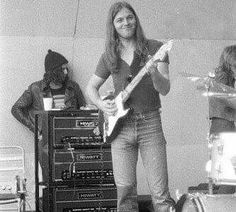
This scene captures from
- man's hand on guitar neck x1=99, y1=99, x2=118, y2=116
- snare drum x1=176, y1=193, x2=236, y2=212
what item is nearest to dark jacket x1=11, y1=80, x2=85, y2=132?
man's hand on guitar neck x1=99, y1=99, x2=118, y2=116

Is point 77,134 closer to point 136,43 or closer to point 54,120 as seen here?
point 54,120

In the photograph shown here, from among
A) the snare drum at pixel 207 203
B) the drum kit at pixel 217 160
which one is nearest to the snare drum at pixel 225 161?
the drum kit at pixel 217 160

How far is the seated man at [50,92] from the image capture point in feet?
17.8

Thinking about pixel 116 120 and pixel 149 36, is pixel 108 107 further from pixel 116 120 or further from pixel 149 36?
pixel 149 36

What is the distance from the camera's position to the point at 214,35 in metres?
6.15

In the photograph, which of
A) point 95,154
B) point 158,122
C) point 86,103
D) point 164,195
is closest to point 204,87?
point 158,122

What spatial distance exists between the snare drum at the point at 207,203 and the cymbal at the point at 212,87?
22.9 inches

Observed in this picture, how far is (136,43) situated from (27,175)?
8.47ft

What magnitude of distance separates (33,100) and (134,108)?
2.28 metres

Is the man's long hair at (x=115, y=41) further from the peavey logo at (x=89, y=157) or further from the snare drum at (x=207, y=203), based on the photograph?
the peavey logo at (x=89, y=157)

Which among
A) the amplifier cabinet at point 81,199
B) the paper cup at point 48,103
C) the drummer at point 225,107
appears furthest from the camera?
the paper cup at point 48,103

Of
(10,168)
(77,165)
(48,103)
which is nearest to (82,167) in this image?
(77,165)

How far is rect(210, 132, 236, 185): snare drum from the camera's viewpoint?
329cm

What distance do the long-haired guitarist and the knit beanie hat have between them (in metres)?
1.96
